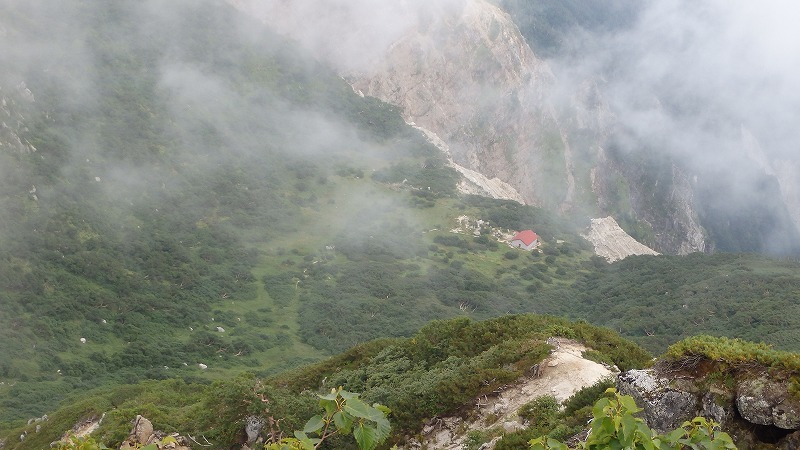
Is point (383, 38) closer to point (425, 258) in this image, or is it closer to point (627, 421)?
point (425, 258)

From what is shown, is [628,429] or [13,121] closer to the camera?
[628,429]

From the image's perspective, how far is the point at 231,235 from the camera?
4350 inches

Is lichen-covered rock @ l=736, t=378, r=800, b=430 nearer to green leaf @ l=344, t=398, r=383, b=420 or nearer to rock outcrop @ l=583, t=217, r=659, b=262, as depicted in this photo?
green leaf @ l=344, t=398, r=383, b=420

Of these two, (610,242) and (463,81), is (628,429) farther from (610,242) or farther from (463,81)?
(463,81)

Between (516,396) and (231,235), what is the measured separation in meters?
97.0

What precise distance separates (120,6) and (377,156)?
2563 inches

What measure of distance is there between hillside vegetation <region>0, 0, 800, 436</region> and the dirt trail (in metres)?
42.7

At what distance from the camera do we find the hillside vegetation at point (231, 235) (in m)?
79.1

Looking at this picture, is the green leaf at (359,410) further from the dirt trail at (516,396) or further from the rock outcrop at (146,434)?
the rock outcrop at (146,434)

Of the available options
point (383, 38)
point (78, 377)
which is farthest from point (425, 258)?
point (383, 38)

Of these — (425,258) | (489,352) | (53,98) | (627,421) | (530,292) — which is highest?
(53,98)

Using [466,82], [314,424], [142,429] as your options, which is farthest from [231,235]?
[314,424]

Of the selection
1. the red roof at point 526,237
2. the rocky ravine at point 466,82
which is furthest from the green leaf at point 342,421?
the rocky ravine at point 466,82

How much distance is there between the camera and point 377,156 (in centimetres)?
14875
